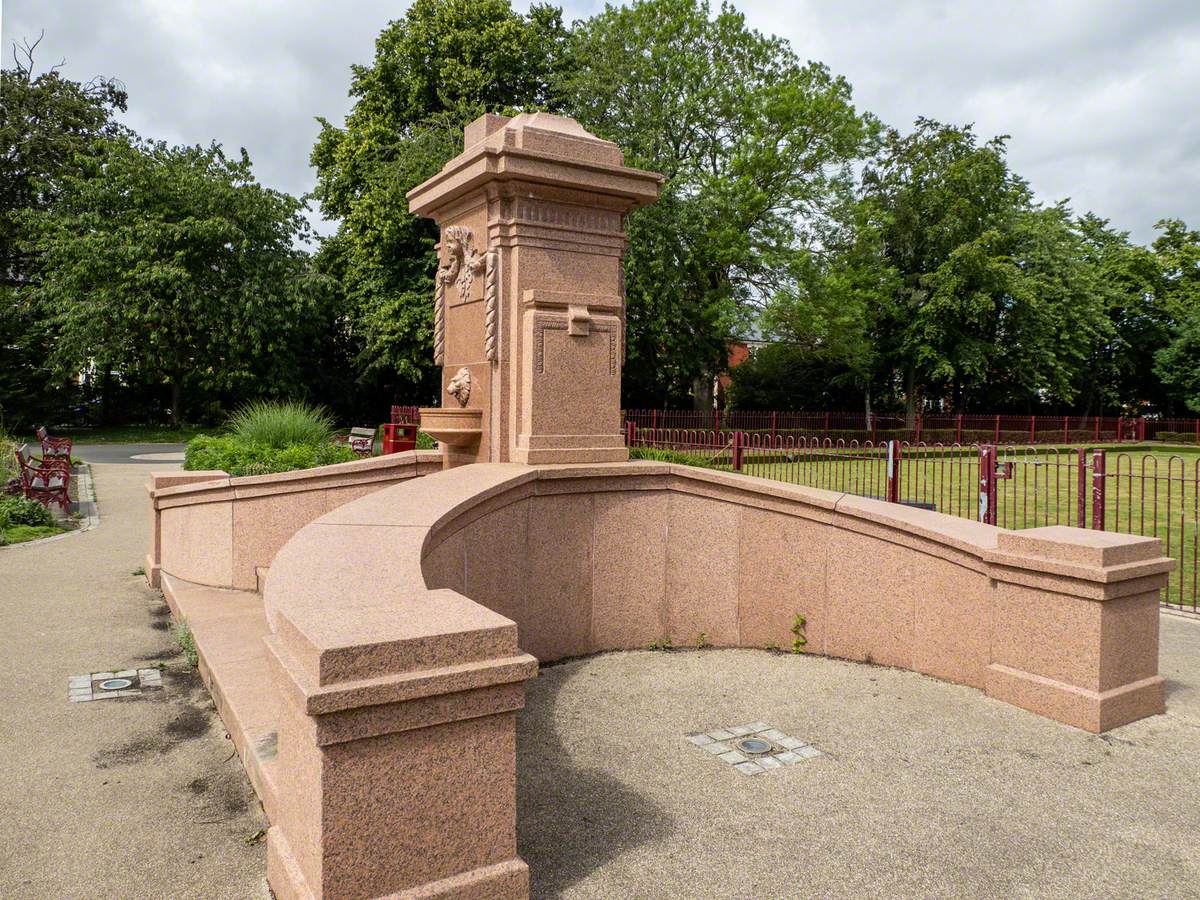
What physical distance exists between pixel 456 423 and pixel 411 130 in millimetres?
23819

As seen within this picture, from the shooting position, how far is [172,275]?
2908 cm

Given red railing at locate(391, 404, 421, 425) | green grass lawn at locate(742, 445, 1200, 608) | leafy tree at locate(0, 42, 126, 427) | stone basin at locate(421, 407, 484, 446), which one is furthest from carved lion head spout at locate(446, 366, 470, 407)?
leafy tree at locate(0, 42, 126, 427)

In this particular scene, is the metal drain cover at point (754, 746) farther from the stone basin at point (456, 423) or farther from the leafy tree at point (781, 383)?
the leafy tree at point (781, 383)

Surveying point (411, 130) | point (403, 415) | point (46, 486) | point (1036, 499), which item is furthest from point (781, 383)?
point (46, 486)

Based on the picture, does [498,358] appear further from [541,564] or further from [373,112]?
[373,112]

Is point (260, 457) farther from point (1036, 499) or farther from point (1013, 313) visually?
point (1013, 313)

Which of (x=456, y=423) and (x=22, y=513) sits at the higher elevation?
(x=456, y=423)

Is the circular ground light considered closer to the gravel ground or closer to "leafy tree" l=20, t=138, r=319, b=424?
the gravel ground

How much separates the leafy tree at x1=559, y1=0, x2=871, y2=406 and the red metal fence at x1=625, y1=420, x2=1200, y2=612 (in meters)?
9.86

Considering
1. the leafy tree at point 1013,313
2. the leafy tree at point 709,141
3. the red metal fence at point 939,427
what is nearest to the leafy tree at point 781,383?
the red metal fence at point 939,427

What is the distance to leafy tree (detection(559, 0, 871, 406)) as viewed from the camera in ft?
90.8

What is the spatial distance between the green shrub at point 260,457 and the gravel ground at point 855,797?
521 centimetres

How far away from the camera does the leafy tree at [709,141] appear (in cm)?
2767

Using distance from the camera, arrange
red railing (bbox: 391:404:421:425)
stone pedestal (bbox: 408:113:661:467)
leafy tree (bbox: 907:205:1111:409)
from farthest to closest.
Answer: leafy tree (bbox: 907:205:1111:409), red railing (bbox: 391:404:421:425), stone pedestal (bbox: 408:113:661:467)
